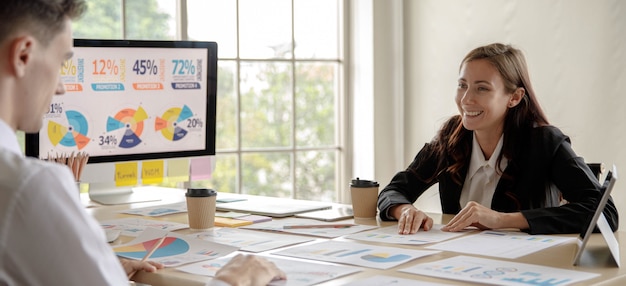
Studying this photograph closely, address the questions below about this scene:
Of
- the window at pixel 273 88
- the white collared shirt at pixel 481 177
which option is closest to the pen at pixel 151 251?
the white collared shirt at pixel 481 177

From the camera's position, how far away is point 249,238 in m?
2.02

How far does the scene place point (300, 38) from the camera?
4.34 metres

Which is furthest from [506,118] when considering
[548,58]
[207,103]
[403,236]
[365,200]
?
[548,58]

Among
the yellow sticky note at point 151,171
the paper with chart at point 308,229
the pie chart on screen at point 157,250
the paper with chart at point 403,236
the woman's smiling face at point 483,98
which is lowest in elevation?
the pie chart on screen at point 157,250

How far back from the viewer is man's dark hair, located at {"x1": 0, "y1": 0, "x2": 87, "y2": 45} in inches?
43.9

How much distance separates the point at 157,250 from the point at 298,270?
39 centimetres

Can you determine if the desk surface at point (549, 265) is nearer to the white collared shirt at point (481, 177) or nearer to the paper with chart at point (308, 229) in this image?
the paper with chart at point (308, 229)

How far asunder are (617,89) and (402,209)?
1.71m

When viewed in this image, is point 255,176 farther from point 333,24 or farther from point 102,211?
point 102,211

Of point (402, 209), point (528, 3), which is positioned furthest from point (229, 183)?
point (402, 209)

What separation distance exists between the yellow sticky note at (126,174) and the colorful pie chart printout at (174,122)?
144 mm

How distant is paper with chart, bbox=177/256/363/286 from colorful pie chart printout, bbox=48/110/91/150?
952 mm

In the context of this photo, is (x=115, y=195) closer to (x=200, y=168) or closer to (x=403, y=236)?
(x=200, y=168)

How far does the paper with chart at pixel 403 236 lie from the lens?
1.97 m
